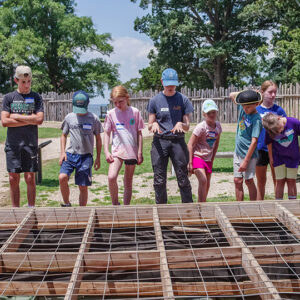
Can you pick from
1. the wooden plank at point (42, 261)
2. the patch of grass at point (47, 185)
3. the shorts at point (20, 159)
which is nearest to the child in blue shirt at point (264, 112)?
the shorts at point (20, 159)

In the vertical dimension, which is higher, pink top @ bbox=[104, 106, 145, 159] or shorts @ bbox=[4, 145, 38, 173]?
pink top @ bbox=[104, 106, 145, 159]

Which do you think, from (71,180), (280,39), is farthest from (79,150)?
(280,39)

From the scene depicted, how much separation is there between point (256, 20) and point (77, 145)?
86.6 feet

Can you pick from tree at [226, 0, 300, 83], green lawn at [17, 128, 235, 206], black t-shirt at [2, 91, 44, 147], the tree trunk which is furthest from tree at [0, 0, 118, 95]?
black t-shirt at [2, 91, 44, 147]

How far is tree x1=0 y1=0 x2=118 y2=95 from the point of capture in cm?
2934

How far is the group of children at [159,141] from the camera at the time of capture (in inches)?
185

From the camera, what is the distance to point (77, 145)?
15.8 ft

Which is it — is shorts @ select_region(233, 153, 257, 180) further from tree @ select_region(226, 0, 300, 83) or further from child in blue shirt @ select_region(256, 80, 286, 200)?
tree @ select_region(226, 0, 300, 83)

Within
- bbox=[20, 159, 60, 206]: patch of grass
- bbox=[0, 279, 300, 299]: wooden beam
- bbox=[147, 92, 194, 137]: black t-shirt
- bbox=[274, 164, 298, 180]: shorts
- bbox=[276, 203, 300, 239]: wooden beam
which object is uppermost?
bbox=[147, 92, 194, 137]: black t-shirt

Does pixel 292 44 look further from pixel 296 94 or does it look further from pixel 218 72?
pixel 218 72

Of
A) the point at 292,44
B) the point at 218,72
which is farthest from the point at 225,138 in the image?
the point at 218,72

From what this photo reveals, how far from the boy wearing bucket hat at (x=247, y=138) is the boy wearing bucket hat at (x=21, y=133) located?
2210mm

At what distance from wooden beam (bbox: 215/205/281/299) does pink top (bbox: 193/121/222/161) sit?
1.19m

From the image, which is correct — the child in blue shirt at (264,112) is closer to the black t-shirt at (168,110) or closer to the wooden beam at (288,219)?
the black t-shirt at (168,110)
